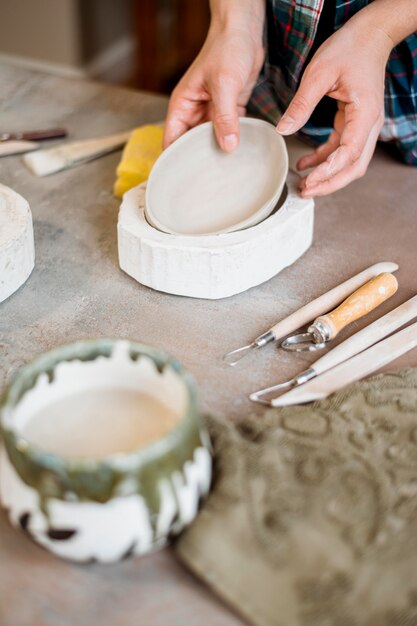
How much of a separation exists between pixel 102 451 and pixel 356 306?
0.39 m

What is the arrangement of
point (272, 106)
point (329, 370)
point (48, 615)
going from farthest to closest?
1. point (272, 106)
2. point (329, 370)
3. point (48, 615)

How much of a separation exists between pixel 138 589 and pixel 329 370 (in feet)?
1.06

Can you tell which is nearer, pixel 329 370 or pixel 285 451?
pixel 285 451

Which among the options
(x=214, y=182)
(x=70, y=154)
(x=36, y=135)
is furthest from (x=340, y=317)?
(x=36, y=135)

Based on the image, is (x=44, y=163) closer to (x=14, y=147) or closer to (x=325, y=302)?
(x=14, y=147)

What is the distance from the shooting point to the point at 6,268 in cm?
92

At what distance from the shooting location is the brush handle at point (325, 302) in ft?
2.89

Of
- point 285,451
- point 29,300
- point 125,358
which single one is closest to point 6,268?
point 29,300

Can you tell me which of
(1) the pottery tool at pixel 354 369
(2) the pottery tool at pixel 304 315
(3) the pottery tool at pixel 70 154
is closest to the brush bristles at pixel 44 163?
(3) the pottery tool at pixel 70 154

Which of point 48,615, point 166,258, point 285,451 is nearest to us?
point 48,615

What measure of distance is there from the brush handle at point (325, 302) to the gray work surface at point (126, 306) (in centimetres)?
3

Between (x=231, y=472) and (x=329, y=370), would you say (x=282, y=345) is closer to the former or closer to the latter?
(x=329, y=370)

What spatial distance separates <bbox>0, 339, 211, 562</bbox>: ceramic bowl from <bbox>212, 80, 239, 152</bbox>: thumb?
17.8 inches

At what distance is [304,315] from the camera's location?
89 centimetres
